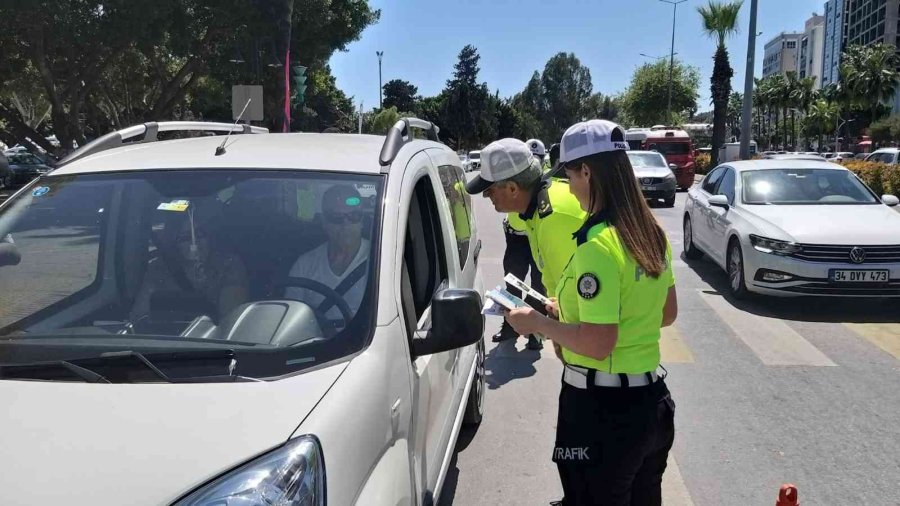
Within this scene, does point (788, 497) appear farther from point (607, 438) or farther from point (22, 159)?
point (22, 159)

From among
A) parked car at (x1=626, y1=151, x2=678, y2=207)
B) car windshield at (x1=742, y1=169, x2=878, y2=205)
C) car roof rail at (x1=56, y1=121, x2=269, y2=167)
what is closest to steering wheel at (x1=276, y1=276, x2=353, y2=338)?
car roof rail at (x1=56, y1=121, x2=269, y2=167)

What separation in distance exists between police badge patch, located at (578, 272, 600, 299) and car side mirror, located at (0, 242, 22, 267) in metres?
2.21

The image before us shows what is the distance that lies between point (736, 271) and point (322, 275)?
22.5 feet

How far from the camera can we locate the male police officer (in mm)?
3291

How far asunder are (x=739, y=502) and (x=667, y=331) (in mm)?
3490

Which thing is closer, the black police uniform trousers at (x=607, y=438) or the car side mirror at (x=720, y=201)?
the black police uniform trousers at (x=607, y=438)

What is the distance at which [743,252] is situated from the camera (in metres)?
7.90

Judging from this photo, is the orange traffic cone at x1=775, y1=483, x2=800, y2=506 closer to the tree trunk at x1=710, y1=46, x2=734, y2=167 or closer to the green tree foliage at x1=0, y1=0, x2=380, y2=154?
the green tree foliage at x1=0, y1=0, x2=380, y2=154

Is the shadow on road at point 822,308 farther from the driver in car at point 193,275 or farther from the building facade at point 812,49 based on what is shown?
the building facade at point 812,49

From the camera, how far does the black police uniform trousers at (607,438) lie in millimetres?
2305

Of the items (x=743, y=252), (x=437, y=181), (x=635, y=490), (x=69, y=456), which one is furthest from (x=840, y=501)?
(x=743, y=252)

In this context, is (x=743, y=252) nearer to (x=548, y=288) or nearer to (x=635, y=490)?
(x=548, y=288)

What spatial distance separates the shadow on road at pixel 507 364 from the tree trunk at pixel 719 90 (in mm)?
29223

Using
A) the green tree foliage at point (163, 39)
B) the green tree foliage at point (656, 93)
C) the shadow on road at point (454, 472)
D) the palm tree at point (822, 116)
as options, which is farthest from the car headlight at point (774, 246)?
the palm tree at point (822, 116)
